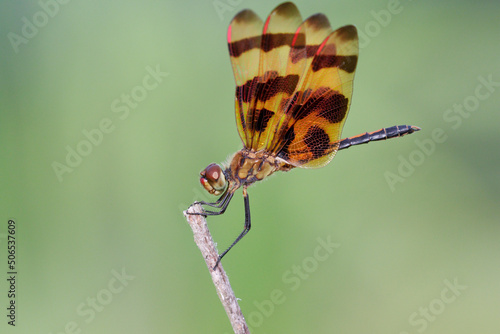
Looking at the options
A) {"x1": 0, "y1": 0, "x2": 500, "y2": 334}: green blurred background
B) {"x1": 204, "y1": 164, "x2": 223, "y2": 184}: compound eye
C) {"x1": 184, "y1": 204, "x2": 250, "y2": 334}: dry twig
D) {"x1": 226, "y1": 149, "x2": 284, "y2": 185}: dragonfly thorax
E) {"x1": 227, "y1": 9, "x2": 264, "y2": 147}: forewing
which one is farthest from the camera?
{"x1": 0, "y1": 0, "x2": 500, "y2": 334}: green blurred background

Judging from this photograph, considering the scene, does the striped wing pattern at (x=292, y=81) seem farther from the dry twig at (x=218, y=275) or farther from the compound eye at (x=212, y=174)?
the dry twig at (x=218, y=275)

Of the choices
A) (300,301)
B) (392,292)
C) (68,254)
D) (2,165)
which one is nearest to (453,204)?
(392,292)

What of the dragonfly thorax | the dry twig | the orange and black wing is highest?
the orange and black wing

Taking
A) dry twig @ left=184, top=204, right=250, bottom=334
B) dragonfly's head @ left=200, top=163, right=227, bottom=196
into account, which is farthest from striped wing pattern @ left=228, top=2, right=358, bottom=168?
dry twig @ left=184, top=204, right=250, bottom=334

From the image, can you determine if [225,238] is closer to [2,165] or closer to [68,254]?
[68,254]

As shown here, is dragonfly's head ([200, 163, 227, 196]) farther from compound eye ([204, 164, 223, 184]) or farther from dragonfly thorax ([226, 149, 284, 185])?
dragonfly thorax ([226, 149, 284, 185])

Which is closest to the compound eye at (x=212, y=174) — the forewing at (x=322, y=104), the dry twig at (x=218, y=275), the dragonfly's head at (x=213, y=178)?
the dragonfly's head at (x=213, y=178)
